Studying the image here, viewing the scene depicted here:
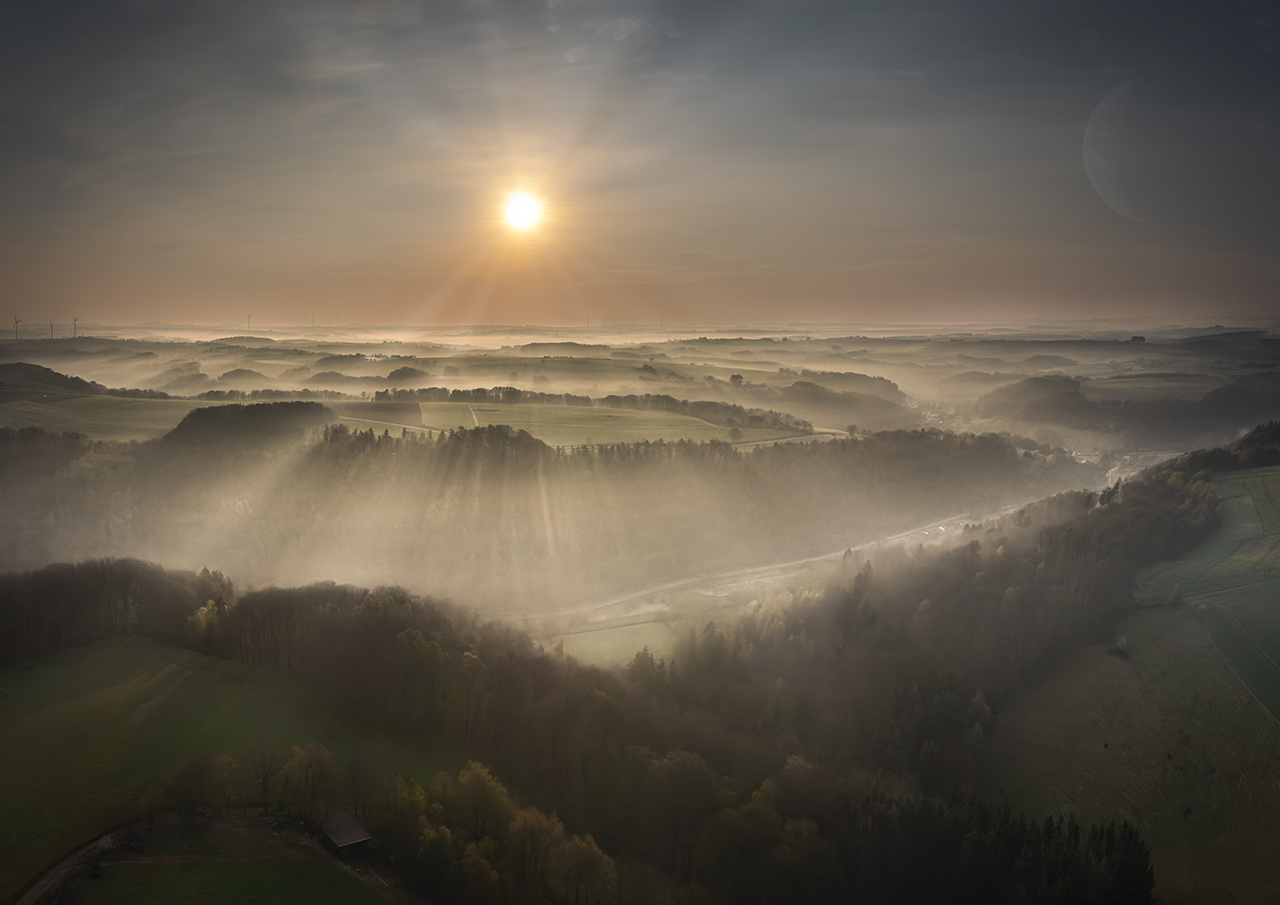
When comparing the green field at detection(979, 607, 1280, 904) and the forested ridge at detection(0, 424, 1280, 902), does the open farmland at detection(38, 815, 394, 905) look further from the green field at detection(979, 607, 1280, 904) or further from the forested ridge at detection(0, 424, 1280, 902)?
the green field at detection(979, 607, 1280, 904)

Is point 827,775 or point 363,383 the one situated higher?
point 363,383

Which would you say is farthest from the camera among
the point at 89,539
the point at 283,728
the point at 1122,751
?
the point at 89,539

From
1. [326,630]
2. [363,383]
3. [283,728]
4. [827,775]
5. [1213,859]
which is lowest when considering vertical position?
[1213,859]

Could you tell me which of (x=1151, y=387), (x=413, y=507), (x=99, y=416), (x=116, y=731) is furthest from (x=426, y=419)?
(x=1151, y=387)

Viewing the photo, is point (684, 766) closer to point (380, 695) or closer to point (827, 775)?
point (827, 775)

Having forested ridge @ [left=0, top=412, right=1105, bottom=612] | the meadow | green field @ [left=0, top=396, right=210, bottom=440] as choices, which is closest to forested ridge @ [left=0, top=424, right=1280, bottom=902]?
forested ridge @ [left=0, top=412, right=1105, bottom=612]

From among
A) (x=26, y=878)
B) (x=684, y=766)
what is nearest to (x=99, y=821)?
(x=26, y=878)

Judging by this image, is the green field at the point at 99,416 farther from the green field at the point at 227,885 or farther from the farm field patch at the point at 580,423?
the green field at the point at 227,885
